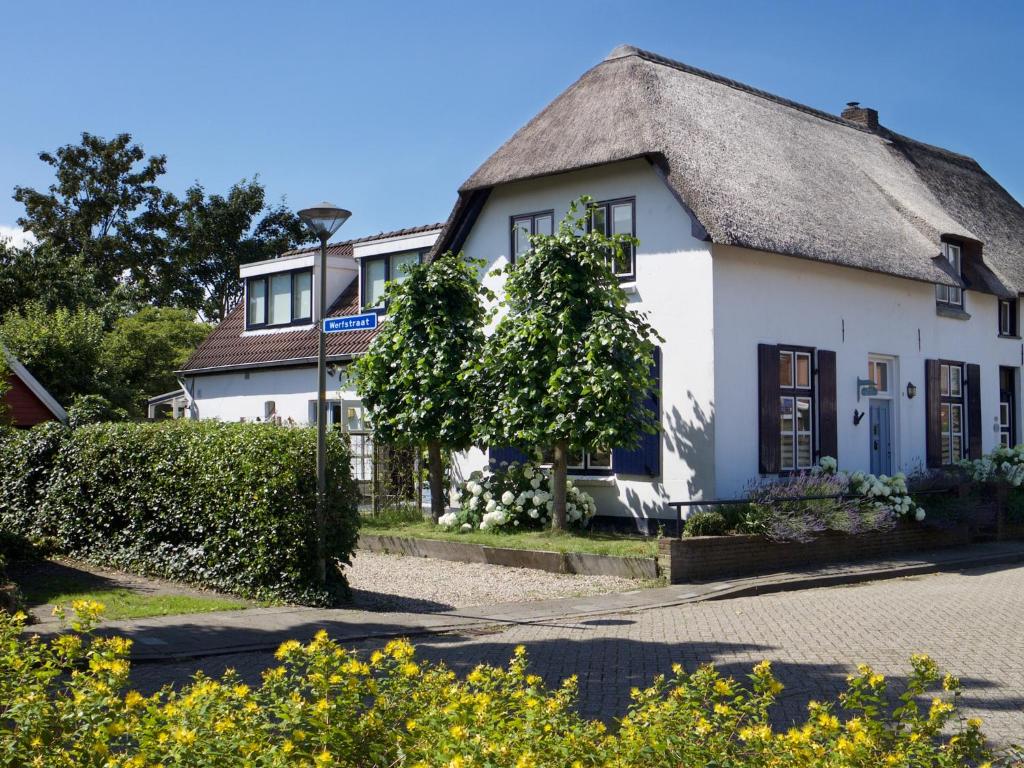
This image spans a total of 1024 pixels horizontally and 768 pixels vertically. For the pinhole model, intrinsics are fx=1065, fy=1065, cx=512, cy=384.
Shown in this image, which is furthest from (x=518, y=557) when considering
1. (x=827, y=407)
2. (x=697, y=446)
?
(x=827, y=407)

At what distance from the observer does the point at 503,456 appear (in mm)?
18828

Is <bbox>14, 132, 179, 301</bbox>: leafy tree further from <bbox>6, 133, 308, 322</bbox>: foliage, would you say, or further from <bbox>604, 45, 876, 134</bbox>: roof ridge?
<bbox>604, 45, 876, 134</bbox>: roof ridge

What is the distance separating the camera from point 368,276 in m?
24.8

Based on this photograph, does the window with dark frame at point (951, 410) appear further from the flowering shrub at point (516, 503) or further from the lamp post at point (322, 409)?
the lamp post at point (322, 409)

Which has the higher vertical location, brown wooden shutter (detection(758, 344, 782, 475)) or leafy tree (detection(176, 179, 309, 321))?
leafy tree (detection(176, 179, 309, 321))

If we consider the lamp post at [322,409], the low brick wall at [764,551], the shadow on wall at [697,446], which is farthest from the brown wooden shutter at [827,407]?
the lamp post at [322,409]

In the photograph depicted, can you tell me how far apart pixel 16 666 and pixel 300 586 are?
6.82m

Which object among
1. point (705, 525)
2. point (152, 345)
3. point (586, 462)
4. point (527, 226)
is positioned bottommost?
point (705, 525)

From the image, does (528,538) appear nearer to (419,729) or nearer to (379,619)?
(379,619)

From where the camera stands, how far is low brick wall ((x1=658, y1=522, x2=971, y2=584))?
13.4 m

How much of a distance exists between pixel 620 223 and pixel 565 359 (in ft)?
11.8

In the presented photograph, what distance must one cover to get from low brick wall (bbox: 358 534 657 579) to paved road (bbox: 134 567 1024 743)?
5.17 ft

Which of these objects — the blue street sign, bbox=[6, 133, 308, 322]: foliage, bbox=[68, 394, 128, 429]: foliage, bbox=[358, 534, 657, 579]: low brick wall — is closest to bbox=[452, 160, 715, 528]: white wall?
bbox=[358, 534, 657, 579]: low brick wall

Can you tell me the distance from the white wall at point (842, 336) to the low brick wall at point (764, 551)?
1.86 m
